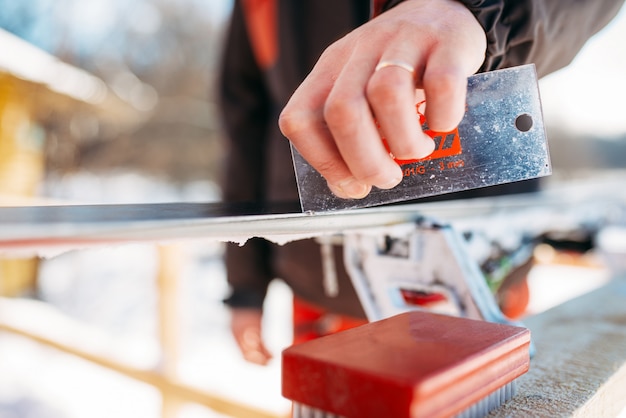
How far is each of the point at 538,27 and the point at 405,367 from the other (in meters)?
0.47

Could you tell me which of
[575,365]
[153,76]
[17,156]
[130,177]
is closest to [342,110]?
[575,365]

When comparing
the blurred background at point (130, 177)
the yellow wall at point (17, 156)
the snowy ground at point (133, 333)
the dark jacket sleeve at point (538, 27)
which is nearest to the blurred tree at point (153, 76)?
the blurred background at point (130, 177)

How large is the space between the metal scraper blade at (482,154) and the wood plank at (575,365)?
0.18 m

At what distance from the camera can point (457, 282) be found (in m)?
0.53

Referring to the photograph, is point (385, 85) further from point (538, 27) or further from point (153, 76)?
point (153, 76)

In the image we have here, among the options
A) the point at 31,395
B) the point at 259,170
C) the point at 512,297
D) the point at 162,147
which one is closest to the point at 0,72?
the point at 162,147

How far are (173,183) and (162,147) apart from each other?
0.52 metres

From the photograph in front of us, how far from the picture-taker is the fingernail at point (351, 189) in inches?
16.3

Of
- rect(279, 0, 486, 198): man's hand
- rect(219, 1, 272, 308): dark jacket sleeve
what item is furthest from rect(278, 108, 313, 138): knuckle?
rect(219, 1, 272, 308): dark jacket sleeve

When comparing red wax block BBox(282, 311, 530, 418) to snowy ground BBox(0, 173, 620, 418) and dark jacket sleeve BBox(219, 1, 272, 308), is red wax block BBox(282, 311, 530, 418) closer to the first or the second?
snowy ground BBox(0, 173, 620, 418)

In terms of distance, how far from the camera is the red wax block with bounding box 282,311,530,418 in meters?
0.27

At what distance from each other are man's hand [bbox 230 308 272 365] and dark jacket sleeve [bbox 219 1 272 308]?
28 millimetres

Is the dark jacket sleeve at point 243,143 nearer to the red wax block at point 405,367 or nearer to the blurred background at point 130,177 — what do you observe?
the blurred background at point 130,177

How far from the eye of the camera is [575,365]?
1.54ft
